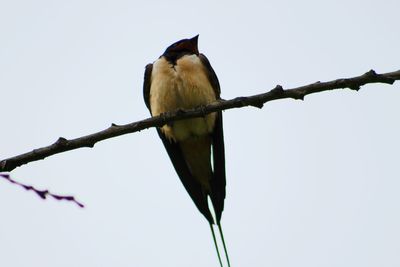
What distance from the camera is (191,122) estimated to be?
5961mm

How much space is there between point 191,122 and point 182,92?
0.38m

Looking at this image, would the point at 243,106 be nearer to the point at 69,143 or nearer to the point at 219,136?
the point at 69,143

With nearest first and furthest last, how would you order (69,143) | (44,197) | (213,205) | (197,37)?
(44,197) → (69,143) → (213,205) → (197,37)

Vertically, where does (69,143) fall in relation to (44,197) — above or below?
above

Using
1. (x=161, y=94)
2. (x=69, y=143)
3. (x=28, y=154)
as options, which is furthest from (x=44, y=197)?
(x=161, y=94)

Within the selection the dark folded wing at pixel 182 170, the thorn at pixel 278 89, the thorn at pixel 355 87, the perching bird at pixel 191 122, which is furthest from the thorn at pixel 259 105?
the dark folded wing at pixel 182 170

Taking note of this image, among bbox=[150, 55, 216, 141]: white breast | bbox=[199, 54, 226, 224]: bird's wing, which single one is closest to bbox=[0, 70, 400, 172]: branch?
bbox=[150, 55, 216, 141]: white breast

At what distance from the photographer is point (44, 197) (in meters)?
1.76

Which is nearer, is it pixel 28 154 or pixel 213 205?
pixel 28 154

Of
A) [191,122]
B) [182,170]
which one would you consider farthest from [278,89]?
[182,170]

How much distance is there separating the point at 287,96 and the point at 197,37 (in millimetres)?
3607

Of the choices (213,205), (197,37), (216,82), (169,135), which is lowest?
(213,205)

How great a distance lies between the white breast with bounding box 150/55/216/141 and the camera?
5.75 m

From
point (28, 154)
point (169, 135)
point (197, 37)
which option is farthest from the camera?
point (197, 37)
